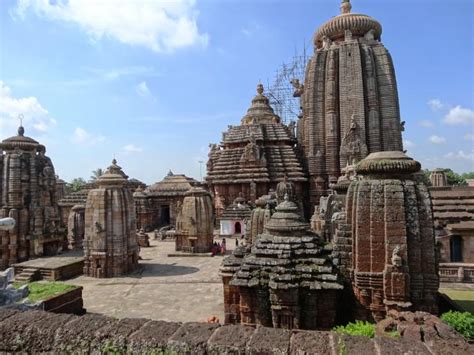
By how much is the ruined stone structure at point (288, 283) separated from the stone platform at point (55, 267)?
11.8 metres

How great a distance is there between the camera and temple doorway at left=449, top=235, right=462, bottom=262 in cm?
1697

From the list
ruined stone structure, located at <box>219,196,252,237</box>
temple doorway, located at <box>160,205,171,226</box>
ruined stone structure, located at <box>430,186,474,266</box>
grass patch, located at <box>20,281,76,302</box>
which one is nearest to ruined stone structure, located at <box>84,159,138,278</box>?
grass patch, located at <box>20,281,76,302</box>

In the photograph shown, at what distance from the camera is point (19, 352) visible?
414 centimetres

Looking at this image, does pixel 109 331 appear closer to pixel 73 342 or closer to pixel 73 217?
pixel 73 342

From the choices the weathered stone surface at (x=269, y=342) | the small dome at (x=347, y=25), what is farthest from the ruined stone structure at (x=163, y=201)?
the weathered stone surface at (x=269, y=342)

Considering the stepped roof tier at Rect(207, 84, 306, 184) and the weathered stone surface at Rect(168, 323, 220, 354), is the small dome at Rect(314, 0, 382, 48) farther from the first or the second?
the weathered stone surface at Rect(168, 323, 220, 354)

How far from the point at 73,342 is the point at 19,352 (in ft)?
2.25

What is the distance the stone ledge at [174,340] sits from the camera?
12.4 ft

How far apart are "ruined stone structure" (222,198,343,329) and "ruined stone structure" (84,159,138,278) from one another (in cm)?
1082

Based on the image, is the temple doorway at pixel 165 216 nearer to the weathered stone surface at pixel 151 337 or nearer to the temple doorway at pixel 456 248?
the temple doorway at pixel 456 248

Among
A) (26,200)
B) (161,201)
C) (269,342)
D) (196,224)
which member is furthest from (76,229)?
(269,342)

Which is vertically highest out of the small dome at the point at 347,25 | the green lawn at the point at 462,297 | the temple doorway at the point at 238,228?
the small dome at the point at 347,25

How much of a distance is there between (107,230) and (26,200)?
7.53 meters

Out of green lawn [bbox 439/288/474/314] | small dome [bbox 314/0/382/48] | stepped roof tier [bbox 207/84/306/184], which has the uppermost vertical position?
small dome [bbox 314/0/382/48]
